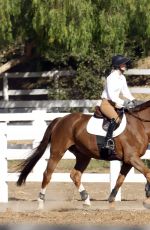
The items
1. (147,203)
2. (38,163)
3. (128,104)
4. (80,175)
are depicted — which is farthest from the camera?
(38,163)

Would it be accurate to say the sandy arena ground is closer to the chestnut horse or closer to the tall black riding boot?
the chestnut horse

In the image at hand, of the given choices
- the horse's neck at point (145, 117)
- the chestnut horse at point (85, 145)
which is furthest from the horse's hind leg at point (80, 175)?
the horse's neck at point (145, 117)

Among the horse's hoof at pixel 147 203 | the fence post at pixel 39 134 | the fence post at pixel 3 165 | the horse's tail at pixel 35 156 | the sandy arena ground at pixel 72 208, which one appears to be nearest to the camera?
the sandy arena ground at pixel 72 208

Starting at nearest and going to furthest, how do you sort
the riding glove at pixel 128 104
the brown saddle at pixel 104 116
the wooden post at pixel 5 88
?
the brown saddle at pixel 104 116
the riding glove at pixel 128 104
the wooden post at pixel 5 88

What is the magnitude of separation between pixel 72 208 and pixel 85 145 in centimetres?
104

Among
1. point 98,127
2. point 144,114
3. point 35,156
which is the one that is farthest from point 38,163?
point 144,114

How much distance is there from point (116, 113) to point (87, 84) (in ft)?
45.1

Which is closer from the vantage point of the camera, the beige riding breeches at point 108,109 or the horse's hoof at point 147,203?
the horse's hoof at point 147,203

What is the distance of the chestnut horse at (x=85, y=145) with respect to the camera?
955 cm

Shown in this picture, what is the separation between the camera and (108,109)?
31.6 feet

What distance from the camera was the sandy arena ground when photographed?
315 inches

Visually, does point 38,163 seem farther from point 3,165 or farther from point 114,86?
point 114,86

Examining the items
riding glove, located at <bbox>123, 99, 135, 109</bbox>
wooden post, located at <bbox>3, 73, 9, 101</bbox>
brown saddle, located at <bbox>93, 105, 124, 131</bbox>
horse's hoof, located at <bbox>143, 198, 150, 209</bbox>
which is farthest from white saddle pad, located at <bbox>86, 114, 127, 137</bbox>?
wooden post, located at <bbox>3, 73, 9, 101</bbox>

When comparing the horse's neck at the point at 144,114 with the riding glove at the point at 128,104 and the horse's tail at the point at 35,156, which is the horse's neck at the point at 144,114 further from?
the horse's tail at the point at 35,156
